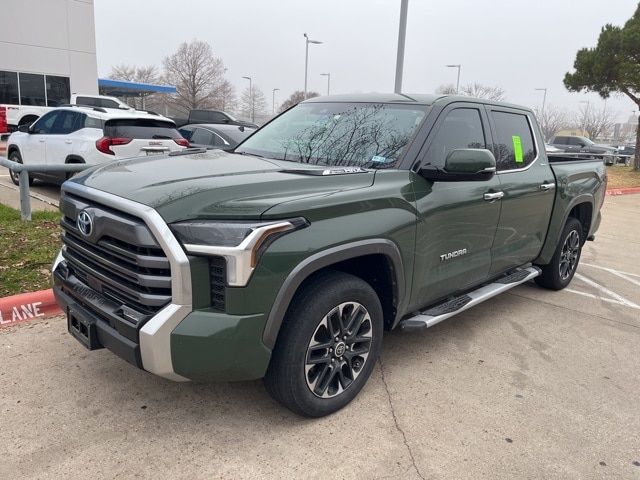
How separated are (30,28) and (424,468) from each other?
1081 inches

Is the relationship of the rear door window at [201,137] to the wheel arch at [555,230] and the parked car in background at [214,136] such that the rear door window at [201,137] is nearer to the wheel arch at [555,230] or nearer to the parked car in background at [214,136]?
the parked car in background at [214,136]

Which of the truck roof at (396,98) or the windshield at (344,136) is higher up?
the truck roof at (396,98)

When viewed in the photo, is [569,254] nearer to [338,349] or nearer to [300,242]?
[338,349]

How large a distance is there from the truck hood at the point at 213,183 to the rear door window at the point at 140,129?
217 inches

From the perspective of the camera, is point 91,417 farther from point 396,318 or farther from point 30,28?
point 30,28

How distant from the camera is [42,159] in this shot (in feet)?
30.8

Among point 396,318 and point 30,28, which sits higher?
point 30,28

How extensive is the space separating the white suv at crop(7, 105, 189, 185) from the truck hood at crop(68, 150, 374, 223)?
4.98 metres

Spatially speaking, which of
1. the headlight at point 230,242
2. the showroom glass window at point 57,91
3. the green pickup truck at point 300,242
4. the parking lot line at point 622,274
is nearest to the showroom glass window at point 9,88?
the showroom glass window at point 57,91

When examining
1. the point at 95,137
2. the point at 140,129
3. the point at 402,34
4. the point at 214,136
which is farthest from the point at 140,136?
the point at 402,34

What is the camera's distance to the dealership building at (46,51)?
23.3m

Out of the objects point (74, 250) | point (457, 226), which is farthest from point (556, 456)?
point (74, 250)

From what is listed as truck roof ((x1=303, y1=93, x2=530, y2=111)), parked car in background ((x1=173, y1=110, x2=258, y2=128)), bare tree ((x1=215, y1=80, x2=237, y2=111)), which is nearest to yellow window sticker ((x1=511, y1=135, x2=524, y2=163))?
truck roof ((x1=303, y1=93, x2=530, y2=111))

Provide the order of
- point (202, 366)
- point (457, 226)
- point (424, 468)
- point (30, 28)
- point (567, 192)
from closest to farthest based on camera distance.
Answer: point (202, 366), point (424, 468), point (457, 226), point (567, 192), point (30, 28)
